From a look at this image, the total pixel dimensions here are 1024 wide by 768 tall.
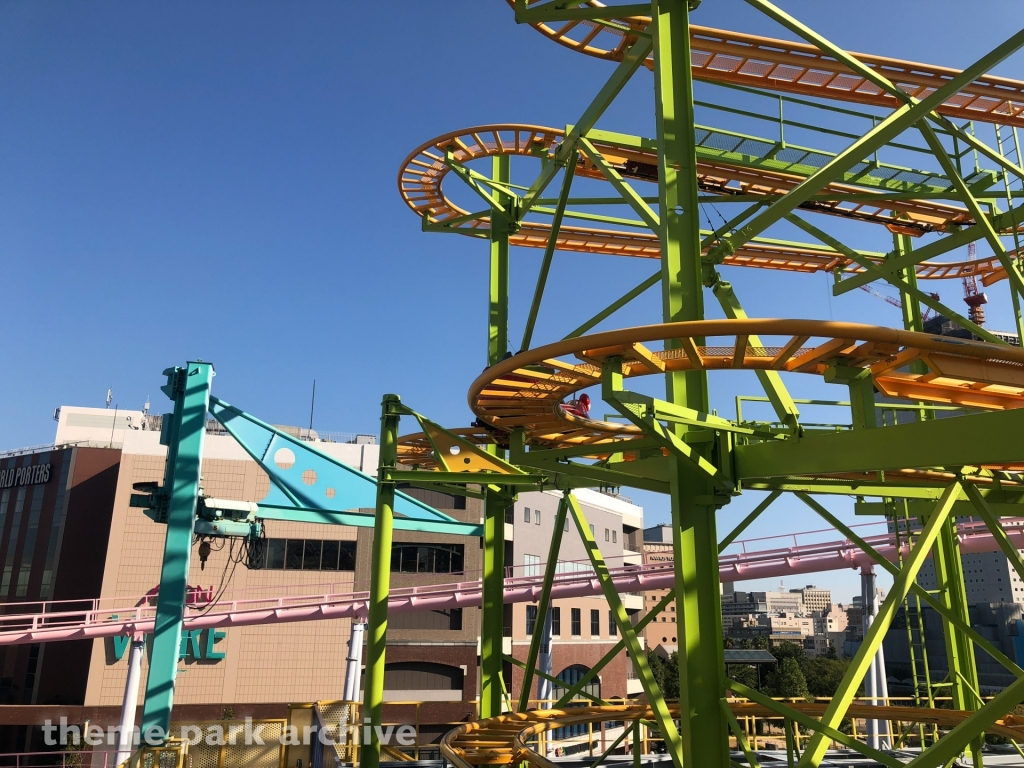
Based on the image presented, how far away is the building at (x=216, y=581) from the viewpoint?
34844 millimetres

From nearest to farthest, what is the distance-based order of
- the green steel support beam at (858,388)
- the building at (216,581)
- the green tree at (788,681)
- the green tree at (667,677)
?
the green steel support beam at (858,388)
the building at (216,581)
the green tree at (788,681)
the green tree at (667,677)

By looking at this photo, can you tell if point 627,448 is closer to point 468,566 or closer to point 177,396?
point 177,396

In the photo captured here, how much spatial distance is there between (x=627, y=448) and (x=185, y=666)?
3242 centimetres

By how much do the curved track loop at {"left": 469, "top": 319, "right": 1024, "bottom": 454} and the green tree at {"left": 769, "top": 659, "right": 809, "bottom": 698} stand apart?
215 feet

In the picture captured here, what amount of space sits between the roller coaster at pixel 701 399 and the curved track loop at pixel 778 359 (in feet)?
0.10

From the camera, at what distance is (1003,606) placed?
91688 mm

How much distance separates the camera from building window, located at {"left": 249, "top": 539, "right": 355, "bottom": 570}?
121 feet

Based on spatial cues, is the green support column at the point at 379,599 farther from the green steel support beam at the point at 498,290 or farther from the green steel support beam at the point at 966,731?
the green steel support beam at the point at 966,731

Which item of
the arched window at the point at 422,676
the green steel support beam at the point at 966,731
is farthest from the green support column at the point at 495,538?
the arched window at the point at 422,676

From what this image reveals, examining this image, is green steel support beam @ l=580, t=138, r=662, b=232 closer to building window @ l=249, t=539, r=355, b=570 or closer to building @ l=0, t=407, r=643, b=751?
building @ l=0, t=407, r=643, b=751

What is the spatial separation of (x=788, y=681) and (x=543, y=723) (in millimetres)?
64874

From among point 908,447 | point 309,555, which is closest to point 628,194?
point 908,447

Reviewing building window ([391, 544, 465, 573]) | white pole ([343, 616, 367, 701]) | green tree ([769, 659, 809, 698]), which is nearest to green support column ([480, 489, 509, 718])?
white pole ([343, 616, 367, 701])

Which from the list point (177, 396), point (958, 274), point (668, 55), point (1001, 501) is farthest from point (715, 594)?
point (958, 274)
